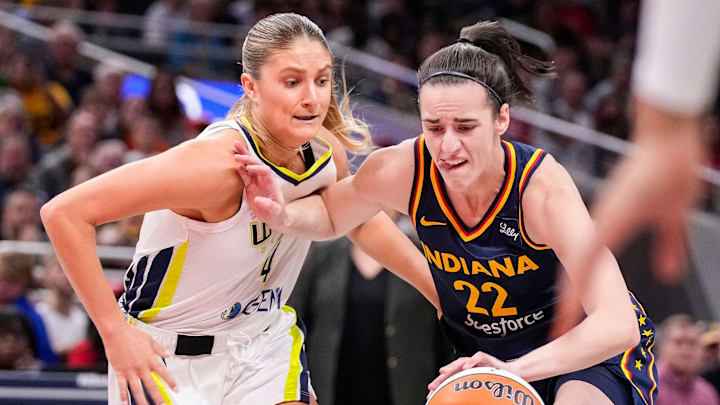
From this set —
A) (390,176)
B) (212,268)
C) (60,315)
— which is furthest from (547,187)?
(60,315)

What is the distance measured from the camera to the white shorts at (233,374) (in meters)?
3.46

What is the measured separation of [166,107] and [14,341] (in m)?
3.03

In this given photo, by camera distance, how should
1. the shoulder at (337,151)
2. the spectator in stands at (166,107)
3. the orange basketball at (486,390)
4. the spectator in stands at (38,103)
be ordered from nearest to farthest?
the orange basketball at (486,390) < the shoulder at (337,151) < the spectator in stands at (166,107) < the spectator in stands at (38,103)

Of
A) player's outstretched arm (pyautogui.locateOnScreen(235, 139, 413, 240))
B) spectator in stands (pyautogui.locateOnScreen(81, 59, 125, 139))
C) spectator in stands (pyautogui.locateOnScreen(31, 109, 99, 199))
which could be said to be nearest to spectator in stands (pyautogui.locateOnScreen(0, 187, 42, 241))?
spectator in stands (pyautogui.locateOnScreen(31, 109, 99, 199))

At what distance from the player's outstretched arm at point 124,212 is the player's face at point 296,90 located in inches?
10.2

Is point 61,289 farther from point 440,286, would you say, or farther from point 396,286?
point 440,286

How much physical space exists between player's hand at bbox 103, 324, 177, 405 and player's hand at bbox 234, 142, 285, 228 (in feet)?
1.86

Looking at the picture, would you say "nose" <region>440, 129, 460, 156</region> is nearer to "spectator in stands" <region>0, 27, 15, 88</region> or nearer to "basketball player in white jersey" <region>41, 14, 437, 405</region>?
"basketball player in white jersey" <region>41, 14, 437, 405</region>

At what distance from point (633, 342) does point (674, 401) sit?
9.62 ft

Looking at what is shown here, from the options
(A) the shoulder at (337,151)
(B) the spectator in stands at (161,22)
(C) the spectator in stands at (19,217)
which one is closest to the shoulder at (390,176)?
(A) the shoulder at (337,151)

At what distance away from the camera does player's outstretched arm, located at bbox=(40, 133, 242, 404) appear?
311 centimetres

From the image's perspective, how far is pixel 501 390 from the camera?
3.00 metres

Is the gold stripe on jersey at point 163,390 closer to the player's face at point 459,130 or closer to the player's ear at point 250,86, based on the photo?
the player's ear at point 250,86

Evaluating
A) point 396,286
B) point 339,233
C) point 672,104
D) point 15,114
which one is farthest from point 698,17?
point 15,114
